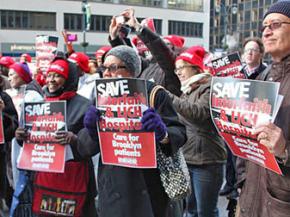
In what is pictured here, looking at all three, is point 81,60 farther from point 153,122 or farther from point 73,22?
point 73,22

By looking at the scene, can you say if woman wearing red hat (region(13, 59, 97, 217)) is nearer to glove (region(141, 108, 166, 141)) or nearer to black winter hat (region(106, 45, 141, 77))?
black winter hat (region(106, 45, 141, 77))

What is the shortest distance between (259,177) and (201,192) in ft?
6.05

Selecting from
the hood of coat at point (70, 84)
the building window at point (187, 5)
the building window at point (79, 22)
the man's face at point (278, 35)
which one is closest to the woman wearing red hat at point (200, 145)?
the hood of coat at point (70, 84)

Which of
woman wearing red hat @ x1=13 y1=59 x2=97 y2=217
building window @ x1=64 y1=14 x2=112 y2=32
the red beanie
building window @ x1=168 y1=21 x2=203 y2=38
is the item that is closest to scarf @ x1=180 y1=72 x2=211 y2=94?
woman wearing red hat @ x1=13 y1=59 x2=97 y2=217

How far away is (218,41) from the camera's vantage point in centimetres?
8819

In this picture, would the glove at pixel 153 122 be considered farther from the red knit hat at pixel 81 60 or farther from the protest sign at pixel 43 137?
the red knit hat at pixel 81 60

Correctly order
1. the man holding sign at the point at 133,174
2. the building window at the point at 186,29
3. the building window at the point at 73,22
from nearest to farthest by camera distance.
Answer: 1. the man holding sign at the point at 133,174
2. the building window at the point at 73,22
3. the building window at the point at 186,29

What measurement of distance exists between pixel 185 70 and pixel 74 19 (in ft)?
141

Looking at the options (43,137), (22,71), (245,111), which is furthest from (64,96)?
(22,71)

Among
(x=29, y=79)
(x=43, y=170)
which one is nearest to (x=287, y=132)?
(x=43, y=170)

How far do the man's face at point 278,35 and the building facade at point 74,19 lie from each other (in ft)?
128

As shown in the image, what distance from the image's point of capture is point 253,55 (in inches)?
233

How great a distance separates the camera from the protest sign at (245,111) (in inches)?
90.1

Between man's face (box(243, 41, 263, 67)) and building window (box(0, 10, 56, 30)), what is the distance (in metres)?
39.2
